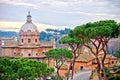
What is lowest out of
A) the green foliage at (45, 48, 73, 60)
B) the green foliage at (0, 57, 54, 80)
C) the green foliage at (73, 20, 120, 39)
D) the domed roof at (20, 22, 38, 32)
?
the green foliage at (0, 57, 54, 80)

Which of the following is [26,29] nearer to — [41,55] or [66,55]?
[41,55]

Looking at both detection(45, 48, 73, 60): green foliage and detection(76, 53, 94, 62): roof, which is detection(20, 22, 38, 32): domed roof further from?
detection(45, 48, 73, 60): green foliage

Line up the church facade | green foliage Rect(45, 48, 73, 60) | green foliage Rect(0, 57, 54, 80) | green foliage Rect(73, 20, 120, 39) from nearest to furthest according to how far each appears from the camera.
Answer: green foliage Rect(73, 20, 120, 39) < green foliage Rect(0, 57, 54, 80) < green foliage Rect(45, 48, 73, 60) < the church facade

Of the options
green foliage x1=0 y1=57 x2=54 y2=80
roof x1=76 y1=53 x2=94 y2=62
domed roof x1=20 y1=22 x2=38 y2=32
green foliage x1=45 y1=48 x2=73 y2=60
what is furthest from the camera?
domed roof x1=20 y1=22 x2=38 y2=32

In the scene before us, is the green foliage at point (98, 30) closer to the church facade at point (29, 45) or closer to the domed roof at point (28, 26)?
the church facade at point (29, 45)

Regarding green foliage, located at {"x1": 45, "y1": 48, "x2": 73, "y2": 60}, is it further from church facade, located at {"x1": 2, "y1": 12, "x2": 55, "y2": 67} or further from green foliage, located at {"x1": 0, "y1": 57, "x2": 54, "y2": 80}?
church facade, located at {"x1": 2, "y1": 12, "x2": 55, "y2": 67}

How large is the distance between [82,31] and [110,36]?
7.28ft

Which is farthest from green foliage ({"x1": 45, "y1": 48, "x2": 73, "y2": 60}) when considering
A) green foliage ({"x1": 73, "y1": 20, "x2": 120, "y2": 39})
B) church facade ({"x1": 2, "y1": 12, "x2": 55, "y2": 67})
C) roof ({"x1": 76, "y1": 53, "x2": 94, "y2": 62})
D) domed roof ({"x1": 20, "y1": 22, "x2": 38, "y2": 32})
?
domed roof ({"x1": 20, "y1": 22, "x2": 38, "y2": 32})

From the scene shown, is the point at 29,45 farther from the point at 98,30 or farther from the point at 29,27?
the point at 98,30

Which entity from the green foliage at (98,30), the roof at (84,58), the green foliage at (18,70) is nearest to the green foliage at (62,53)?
the green foliage at (18,70)

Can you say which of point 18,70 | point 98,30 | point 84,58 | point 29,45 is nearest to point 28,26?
point 29,45

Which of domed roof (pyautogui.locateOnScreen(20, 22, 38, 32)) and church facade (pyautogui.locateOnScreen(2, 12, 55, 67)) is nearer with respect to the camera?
church facade (pyautogui.locateOnScreen(2, 12, 55, 67))

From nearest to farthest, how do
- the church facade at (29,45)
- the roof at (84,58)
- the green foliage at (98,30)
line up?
the green foliage at (98,30) → the roof at (84,58) → the church facade at (29,45)

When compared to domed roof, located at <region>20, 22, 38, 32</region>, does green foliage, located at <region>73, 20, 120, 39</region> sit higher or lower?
lower
